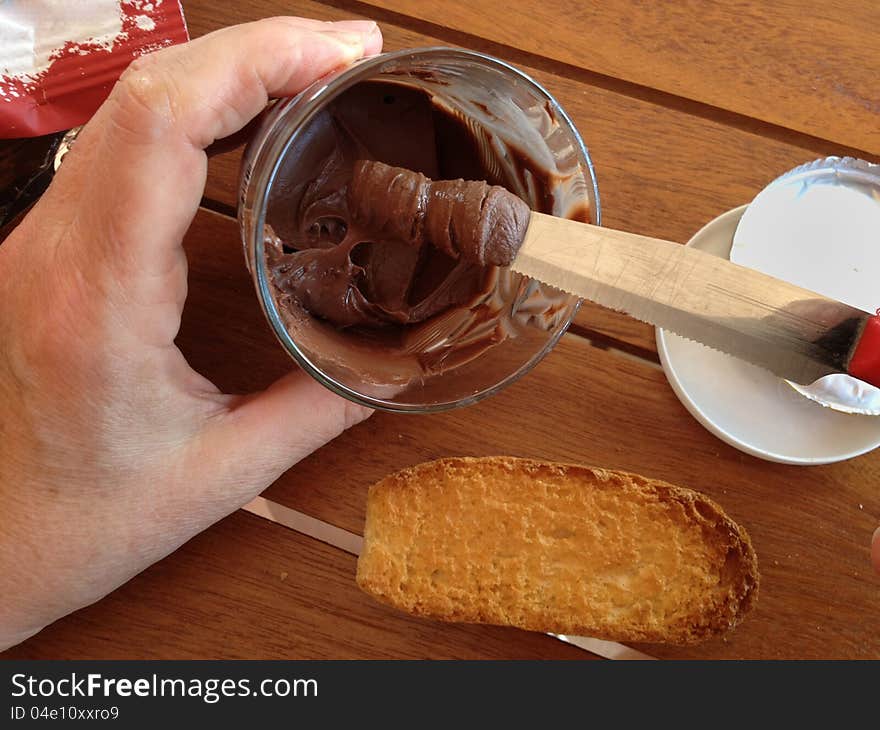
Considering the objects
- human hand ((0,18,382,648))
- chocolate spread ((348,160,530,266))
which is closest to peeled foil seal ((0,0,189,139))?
human hand ((0,18,382,648))

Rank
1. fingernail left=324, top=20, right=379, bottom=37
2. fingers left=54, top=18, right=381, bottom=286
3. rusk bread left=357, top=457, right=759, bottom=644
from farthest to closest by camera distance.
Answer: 1. rusk bread left=357, top=457, right=759, bottom=644
2. fingernail left=324, top=20, right=379, bottom=37
3. fingers left=54, top=18, right=381, bottom=286

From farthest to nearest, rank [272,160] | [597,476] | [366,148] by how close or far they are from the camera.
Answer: [597,476] → [366,148] → [272,160]

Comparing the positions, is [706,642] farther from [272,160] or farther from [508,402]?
[272,160]

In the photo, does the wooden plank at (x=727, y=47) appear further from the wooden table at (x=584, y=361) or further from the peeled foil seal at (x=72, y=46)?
the peeled foil seal at (x=72, y=46)

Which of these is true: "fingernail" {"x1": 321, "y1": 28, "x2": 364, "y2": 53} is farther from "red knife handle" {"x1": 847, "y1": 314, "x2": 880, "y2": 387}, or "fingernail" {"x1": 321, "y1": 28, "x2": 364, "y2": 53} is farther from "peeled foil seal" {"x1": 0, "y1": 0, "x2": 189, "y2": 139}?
"red knife handle" {"x1": 847, "y1": 314, "x2": 880, "y2": 387}

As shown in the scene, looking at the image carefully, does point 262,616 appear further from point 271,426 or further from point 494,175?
point 494,175

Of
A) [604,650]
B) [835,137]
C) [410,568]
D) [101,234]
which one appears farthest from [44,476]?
[835,137]

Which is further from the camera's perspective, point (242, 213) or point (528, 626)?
point (528, 626)
